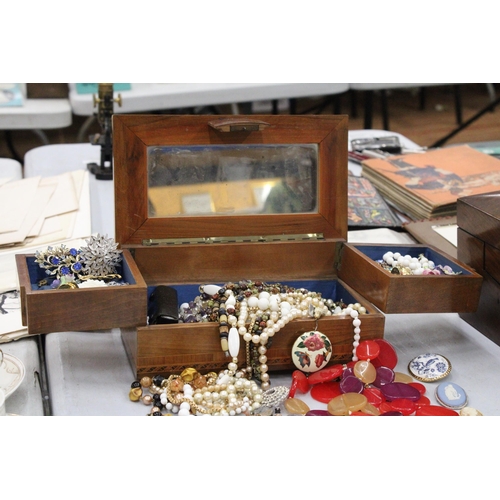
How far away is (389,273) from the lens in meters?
1.18

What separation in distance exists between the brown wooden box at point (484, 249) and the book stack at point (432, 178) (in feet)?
1.44

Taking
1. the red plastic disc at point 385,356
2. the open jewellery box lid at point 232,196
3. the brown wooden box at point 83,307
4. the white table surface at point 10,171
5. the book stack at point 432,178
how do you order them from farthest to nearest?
the white table surface at point 10,171, the book stack at point 432,178, the open jewellery box lid at point 232,196, the red plastic disc at point 385,356, the brown wooden box at point 83,307

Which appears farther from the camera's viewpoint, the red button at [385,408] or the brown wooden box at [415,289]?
the brown wooden box at [415,289]

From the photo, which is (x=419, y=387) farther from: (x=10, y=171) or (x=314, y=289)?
(x=10, y=171)

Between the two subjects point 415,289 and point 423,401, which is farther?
point 415,289

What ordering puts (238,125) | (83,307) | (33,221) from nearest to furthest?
(83,307) → (238,125) → (33,221)

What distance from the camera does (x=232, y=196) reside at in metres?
1.34

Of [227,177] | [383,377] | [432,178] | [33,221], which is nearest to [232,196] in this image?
[227,177]

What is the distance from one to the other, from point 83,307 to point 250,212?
1.39 ft

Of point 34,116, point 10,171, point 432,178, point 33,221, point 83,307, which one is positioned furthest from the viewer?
point 34,116

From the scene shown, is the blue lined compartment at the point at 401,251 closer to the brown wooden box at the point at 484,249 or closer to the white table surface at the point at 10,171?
the brown wooden box at the point at 484,249

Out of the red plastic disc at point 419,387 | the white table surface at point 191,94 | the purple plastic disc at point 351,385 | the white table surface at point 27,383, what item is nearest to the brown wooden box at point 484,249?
the red plastic disc at point 419,387

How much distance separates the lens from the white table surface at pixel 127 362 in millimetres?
1066

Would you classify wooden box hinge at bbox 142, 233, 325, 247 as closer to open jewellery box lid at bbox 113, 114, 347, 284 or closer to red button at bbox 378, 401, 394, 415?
open jewellery box lid at bbox 113, 114, 347, 284
